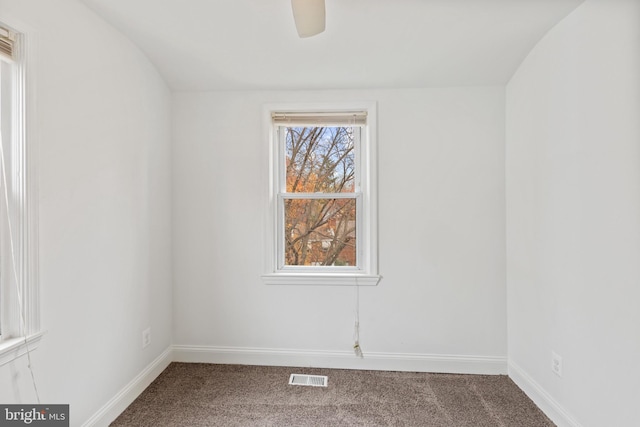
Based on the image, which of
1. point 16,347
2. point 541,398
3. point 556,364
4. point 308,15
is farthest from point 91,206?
point 541,398

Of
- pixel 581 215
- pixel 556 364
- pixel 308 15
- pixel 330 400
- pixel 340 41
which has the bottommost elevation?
pixel 330 400

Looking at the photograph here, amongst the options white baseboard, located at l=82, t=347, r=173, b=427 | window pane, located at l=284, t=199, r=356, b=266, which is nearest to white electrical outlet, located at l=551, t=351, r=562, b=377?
window pane, located at l=284, t=199, r=356, b=266

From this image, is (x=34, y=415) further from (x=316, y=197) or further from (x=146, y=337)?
(x=316, y=197)

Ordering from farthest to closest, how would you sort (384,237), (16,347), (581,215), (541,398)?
(384,237), (541,398), (581,215), (16,347)

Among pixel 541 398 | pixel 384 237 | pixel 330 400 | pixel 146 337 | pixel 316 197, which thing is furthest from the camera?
pixel 316 197

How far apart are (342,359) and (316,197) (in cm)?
124

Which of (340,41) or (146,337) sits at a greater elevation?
(340,41)

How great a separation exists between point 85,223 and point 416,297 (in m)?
2.13

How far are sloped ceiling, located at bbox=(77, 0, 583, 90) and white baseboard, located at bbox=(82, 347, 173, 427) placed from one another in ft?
6.63

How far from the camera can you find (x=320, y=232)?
269 cm

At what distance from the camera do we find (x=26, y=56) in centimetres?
141

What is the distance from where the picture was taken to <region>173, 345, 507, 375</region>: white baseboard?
2.46 metres

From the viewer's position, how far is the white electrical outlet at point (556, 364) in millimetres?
1847

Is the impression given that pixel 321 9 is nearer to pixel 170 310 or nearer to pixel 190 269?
pixel 190 269
